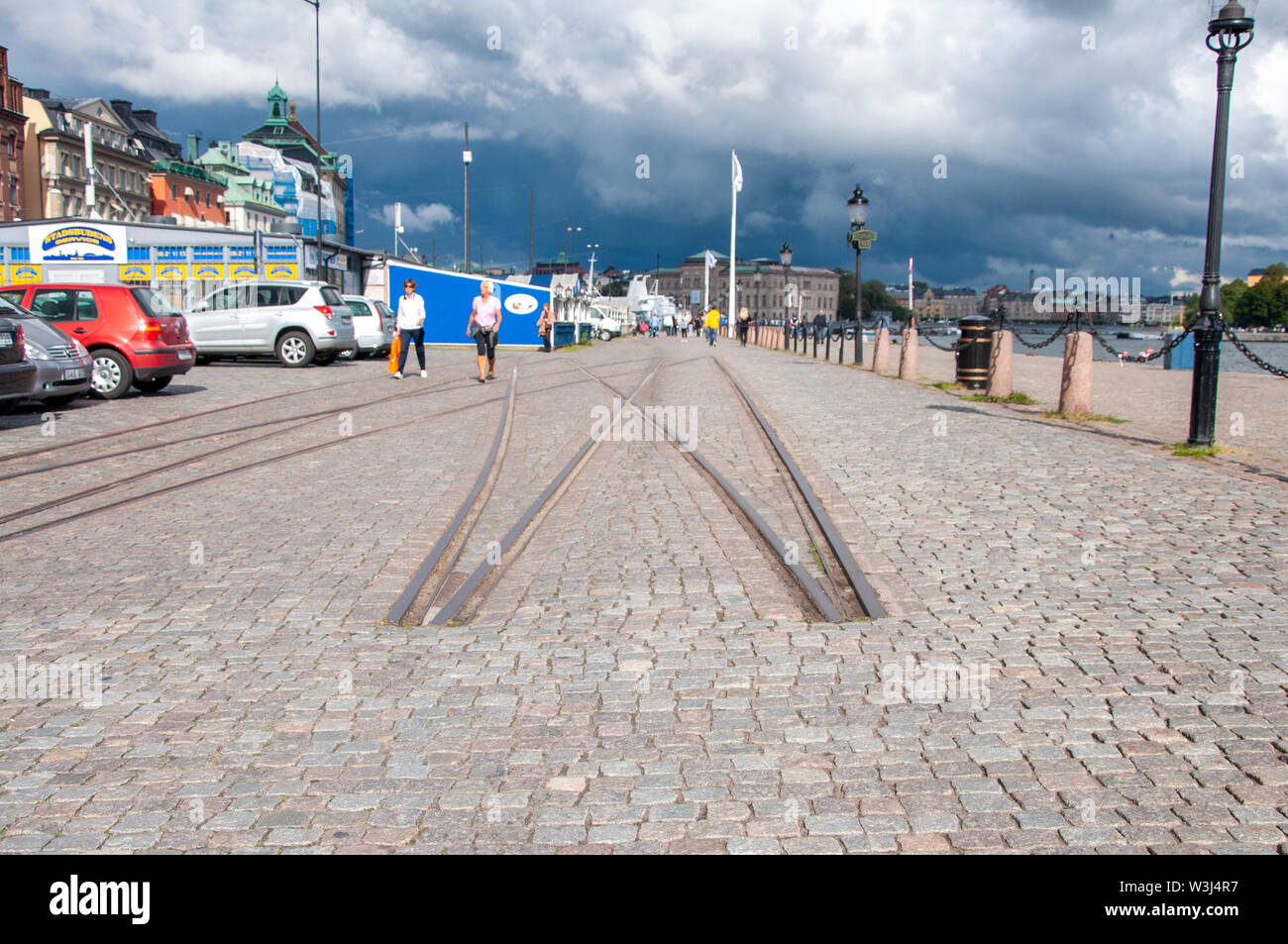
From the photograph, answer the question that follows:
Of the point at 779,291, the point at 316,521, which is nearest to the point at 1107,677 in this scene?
the point at 316,521

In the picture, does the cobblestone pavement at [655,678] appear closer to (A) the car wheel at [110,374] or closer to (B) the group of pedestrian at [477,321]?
(A) the car wheel at [110,374]

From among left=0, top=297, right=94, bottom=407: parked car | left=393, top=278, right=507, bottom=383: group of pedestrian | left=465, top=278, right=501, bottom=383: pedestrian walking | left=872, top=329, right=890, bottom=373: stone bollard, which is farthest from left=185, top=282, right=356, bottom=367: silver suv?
left=872, top=329, right=890, bottom=373: stone bollard

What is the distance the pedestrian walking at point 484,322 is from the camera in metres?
20.0

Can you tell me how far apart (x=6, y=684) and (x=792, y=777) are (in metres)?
3.19

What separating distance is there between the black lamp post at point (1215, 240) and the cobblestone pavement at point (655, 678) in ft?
6.19

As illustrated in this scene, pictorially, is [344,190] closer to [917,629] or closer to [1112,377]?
[1112,377]

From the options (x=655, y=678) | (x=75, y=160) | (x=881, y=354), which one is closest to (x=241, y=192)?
(x=75, y=160)

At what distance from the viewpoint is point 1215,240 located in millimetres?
10961

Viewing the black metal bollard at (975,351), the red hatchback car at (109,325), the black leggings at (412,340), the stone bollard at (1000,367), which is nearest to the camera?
the red hatchback car at (109,325)

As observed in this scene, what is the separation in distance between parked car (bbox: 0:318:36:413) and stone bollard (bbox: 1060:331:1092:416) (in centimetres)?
1300

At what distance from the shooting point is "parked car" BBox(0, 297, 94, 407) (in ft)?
44.7

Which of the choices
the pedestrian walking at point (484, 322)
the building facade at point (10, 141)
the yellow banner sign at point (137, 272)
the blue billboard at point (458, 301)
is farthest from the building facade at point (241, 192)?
the pedestrian walking at point (484, 322)

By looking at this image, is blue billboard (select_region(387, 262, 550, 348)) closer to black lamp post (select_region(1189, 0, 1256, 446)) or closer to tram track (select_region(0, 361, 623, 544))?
tram track (select_region(0, 361, 623, 544))
